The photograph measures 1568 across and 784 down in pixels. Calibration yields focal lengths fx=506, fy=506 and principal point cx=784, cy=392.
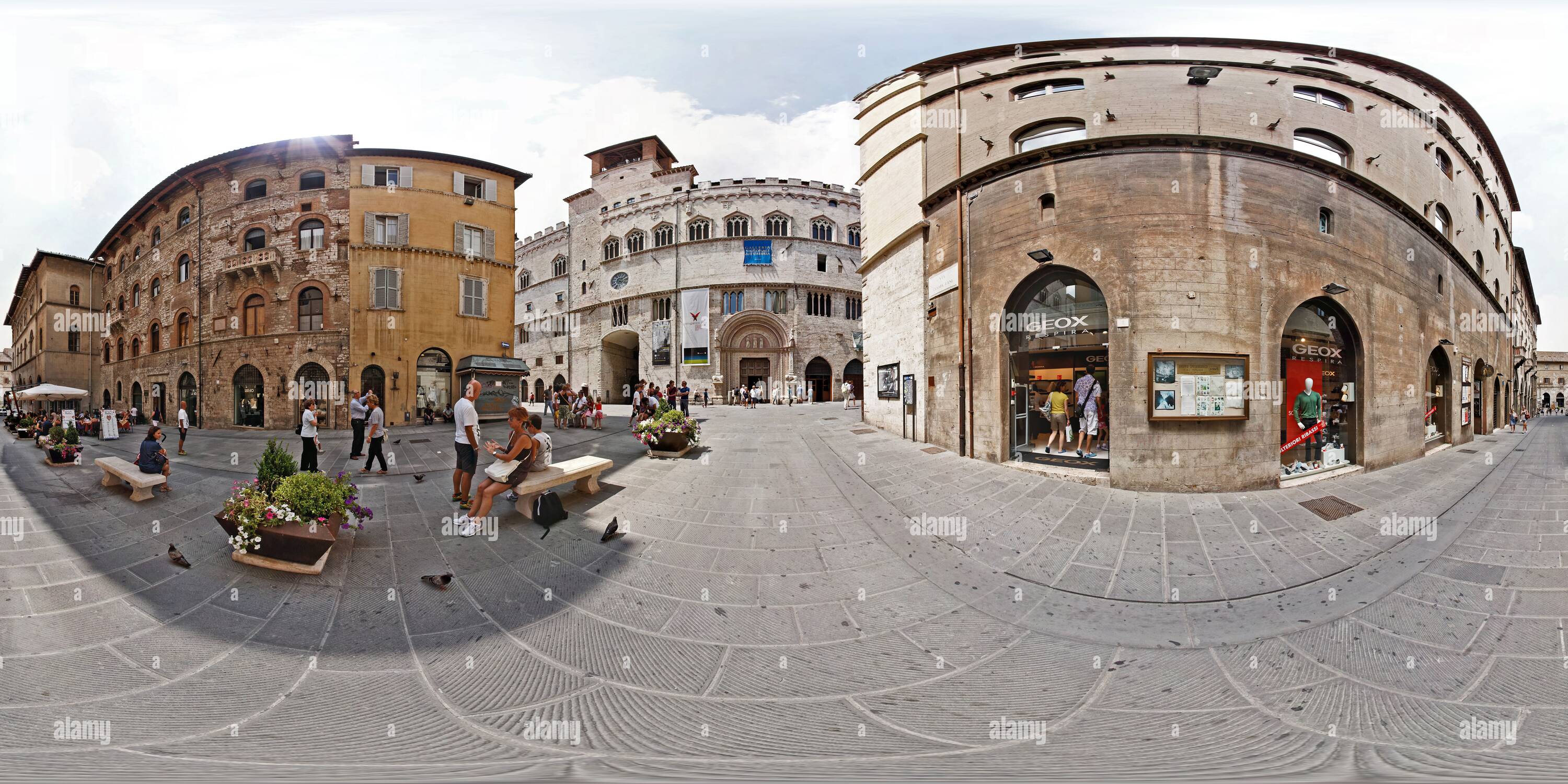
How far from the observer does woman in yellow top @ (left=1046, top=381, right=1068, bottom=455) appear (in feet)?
31.2

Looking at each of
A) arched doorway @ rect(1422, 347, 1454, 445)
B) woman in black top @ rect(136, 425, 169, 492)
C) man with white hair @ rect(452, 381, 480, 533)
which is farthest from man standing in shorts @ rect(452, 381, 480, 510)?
arched doorway @ rect(1422, 347, 1454, 445)

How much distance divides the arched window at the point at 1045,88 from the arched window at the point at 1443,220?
10987 millimetres

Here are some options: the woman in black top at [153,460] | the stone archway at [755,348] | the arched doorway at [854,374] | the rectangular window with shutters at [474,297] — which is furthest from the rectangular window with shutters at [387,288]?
the arched doorway at [854,374]

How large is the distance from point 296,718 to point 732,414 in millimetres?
16819

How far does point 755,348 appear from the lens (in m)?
33.2

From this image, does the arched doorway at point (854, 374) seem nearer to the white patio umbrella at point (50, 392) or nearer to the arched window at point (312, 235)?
the arched window at point (312, 235)

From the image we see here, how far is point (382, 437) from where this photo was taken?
322 inches

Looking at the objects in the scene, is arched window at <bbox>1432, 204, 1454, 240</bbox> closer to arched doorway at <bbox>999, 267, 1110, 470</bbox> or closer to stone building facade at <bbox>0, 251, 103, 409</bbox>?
arched doorway at <bbox>999, 267, 1110, 470</bbox>

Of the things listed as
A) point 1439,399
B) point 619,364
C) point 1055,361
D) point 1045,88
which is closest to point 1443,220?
point 1439,399

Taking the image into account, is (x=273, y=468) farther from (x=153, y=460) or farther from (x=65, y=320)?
(x=65, y=320)

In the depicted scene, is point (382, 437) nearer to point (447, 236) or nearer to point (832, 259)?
point (447, 236)

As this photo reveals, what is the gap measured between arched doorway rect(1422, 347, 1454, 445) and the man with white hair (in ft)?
73.2

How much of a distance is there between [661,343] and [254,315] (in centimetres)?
1906

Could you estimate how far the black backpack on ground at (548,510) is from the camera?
5.41 meters
